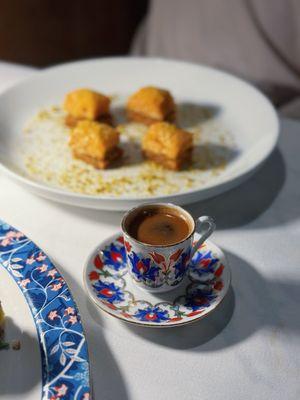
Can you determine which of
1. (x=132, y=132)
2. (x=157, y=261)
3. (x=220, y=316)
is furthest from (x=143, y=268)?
(x=132, y=132)

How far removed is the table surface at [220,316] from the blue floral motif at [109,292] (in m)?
0.03

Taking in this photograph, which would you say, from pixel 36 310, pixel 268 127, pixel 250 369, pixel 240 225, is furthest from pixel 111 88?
pixel 250 369

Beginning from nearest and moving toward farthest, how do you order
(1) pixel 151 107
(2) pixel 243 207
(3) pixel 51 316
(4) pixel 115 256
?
(3) pixel 51 316, (4) pixel 115 256, (2) pixel 243 207, (1) pixel 151 107

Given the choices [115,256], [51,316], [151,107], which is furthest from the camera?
[151,107]

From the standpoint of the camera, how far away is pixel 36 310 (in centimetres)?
82

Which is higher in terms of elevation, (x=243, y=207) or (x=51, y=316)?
(x=51, y=316)

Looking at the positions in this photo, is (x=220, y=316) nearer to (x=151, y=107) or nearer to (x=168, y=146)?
(x=168, y=146)

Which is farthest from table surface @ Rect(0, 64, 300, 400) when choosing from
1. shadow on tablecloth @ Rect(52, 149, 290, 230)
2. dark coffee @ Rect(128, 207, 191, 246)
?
dark coffee @ Rect(128, 207, 191, 246)

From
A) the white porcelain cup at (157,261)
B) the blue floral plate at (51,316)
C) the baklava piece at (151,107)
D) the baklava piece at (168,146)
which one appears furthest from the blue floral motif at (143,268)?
the baklava piece at (151,107)

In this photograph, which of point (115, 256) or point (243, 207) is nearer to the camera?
point (115, 256)

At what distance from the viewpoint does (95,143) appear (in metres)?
1.21

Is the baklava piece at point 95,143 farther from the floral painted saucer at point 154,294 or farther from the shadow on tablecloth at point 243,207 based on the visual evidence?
the floral painted saucer at point 154,294

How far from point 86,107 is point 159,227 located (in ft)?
1.88

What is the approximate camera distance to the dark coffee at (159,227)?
0.87 m
